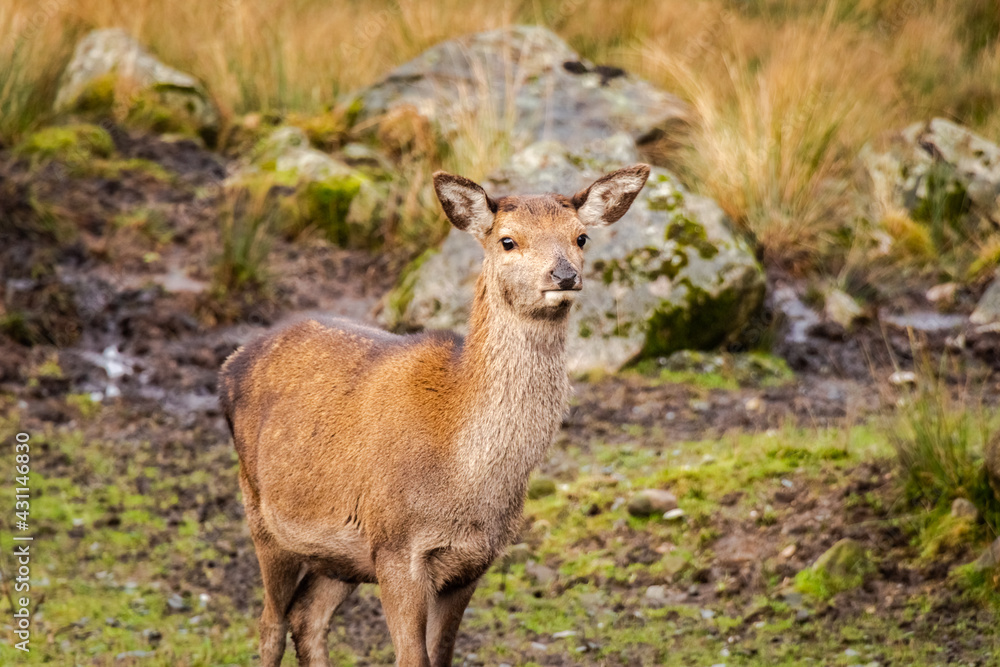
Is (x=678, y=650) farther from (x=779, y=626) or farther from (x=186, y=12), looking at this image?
(x=186, y=12)

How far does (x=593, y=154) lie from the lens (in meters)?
10.7

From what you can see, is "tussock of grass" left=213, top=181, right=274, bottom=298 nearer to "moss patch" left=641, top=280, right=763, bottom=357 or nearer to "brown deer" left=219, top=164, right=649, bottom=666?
"moss patch" left=641, top=280, right=763, bottom=357

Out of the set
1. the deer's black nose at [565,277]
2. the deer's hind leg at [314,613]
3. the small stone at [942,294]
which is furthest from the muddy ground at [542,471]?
the deer's black nose at [565,277]

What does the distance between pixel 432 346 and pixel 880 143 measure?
9.37 meters

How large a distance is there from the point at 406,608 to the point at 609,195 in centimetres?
187

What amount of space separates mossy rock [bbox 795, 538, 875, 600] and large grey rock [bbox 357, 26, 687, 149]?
22.9 ft

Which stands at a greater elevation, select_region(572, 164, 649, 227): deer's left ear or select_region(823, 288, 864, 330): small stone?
select_region(572, 164, 649, 227): deer's left ear

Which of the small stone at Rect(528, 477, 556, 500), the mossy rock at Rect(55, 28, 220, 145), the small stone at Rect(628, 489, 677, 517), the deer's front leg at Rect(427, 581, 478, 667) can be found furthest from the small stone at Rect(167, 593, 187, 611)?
the mossy rock at Rect(55, 28, 220, 145)

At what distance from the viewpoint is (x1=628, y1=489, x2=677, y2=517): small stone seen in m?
7.00

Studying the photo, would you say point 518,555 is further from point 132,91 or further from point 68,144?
point 132,91

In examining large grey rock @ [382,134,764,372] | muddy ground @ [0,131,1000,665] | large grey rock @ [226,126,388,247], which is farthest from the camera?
large grey rock @ [226,126,388,247]

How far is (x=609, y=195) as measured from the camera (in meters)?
4.90

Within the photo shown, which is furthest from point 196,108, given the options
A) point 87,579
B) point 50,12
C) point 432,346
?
point 432,346

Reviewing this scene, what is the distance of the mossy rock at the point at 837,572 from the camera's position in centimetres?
609
